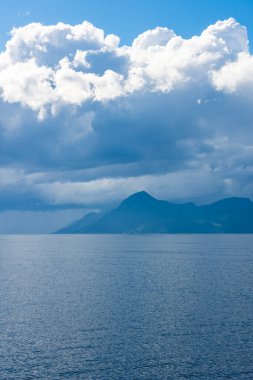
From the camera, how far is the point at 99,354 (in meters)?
56.2

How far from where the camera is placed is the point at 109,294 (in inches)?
4090

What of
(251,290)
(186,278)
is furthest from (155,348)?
(186,278)

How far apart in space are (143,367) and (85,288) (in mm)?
63520

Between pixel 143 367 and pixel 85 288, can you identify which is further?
pixel 85 288

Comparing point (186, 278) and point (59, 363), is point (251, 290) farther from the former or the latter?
point (59, 363)

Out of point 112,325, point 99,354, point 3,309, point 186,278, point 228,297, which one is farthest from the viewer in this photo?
point 186,278

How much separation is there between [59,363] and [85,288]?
61.5 metres

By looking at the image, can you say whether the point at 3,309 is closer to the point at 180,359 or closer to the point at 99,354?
the point at 99,354

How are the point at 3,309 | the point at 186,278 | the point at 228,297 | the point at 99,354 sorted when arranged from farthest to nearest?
the point at 186,278 < the point at 228,297 < the point at 3,309 < the point at 99,354

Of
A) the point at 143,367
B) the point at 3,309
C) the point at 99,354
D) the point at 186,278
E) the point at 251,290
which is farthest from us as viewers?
the point at 186,278

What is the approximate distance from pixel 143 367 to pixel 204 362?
7984mm

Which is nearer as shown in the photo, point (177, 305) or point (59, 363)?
point (59, 363)

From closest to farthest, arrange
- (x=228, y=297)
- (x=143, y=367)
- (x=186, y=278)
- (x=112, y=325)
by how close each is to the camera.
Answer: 1. (x=143, y=367)
2. (x=112, y=325)
3. (x=228, y=297)
4. (x=186, y=278)

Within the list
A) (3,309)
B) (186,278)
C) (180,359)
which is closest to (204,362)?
(180,359)
